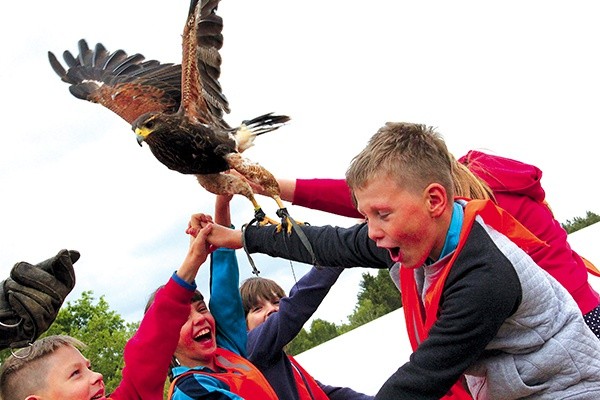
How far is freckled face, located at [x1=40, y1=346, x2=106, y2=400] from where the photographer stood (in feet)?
7.27

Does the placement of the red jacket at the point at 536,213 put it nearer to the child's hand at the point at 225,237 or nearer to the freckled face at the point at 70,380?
the child's hand at the point at 225,237

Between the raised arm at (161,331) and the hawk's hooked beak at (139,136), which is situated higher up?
the hawk's hooked beak at (139,136)

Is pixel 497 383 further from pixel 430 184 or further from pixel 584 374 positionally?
pixel 430 184

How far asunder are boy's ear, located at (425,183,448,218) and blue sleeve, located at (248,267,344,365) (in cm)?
115

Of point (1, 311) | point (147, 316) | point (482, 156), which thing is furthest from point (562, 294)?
point (1, 311)

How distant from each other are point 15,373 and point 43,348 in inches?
4.3

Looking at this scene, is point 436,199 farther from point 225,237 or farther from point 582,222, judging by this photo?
point 582,222

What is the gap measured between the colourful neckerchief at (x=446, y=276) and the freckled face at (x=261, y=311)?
4.51 feet

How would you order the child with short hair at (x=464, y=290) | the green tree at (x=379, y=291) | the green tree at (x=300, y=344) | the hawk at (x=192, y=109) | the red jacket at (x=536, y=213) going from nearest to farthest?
1. the child with short hair at (x=464, y=290)
2. the red jacket at (x=536, y=213)
3. the hawk at (x=192, y=109)
4. the green tree at (x=300, y=344)
5. the green tree at (x=379, y=291)

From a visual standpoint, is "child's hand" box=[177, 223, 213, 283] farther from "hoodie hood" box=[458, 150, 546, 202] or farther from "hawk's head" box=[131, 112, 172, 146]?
"hawk's head" box=[131, 112, 172, 146]

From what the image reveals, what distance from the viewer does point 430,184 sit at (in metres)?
1.56

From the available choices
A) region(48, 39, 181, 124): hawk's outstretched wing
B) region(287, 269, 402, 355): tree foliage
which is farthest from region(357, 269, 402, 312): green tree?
region(48, 39, 181, 124): hawk's outstretched wing

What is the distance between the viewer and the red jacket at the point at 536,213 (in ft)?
6.53

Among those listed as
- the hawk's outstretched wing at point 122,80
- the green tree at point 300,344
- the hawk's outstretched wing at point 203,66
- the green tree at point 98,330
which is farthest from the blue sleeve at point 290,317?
the green tree at point 98,330
